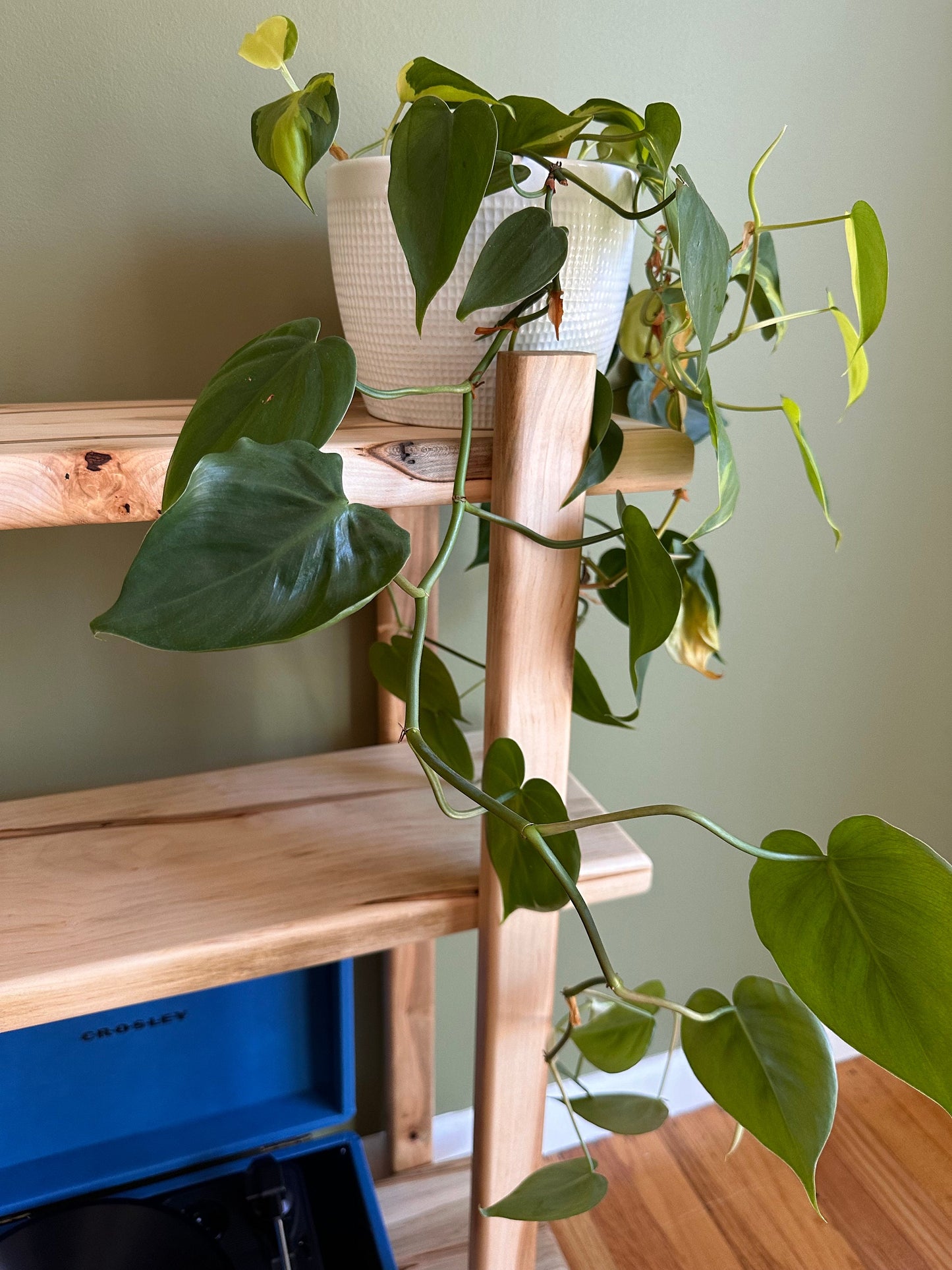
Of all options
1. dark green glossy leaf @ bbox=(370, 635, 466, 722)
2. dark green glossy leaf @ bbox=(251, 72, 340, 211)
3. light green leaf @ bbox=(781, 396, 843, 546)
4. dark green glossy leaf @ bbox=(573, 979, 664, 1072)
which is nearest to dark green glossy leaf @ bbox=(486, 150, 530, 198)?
dark green glossy leaf @ bbox=(251, 72, 340, 211)

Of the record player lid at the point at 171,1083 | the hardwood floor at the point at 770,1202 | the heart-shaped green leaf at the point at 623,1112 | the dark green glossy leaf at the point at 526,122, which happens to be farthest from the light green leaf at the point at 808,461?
the hardwood floor at the point at 770,1202

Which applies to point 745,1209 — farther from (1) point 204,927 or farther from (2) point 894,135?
(2) point 894,135

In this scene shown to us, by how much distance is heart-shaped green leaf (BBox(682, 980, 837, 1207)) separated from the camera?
52 cm

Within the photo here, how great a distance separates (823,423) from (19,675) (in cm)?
87

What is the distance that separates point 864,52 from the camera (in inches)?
35.8

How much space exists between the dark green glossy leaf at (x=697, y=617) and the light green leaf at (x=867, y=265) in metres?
0.24

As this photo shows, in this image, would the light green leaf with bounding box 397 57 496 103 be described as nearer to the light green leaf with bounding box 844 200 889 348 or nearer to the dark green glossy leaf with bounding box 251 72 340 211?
the dark green glossy leaf with bounding box 251 72 340 211

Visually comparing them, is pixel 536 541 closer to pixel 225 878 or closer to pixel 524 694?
pixel 524 694

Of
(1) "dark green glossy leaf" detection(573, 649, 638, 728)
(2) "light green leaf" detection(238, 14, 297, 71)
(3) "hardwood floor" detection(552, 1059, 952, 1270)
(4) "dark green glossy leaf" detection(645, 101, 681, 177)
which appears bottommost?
(3) "hardwood floor" detection(552, 1059, 952, 1270)

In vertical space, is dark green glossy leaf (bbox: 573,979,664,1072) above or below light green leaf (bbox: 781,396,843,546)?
below

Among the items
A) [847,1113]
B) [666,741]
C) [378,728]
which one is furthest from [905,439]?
[847,1113]

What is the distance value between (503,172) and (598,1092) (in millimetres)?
1159

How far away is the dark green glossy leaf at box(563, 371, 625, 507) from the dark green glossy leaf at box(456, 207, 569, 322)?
11 cm

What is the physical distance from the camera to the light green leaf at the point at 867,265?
54 cm
